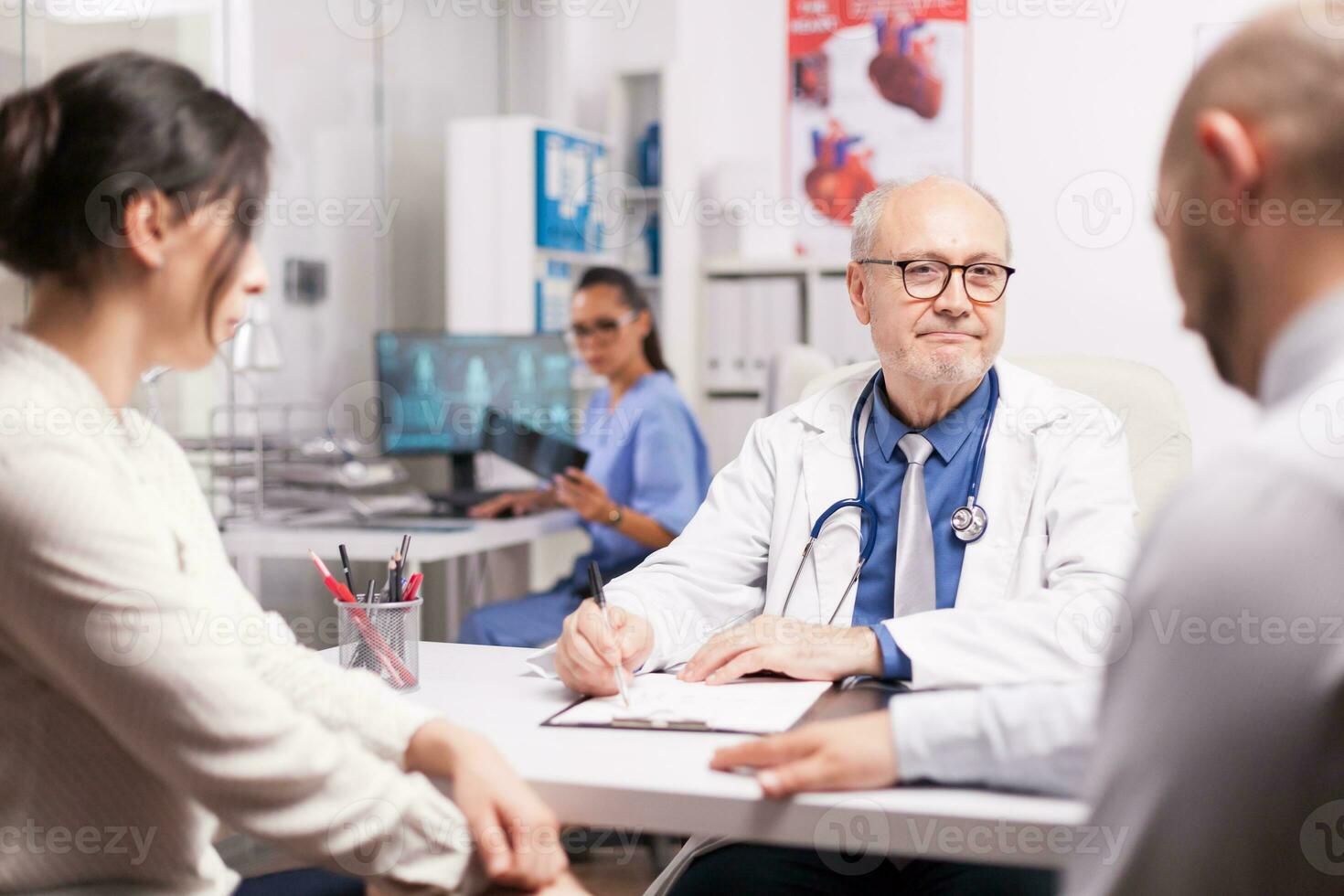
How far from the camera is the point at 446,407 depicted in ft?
12.2

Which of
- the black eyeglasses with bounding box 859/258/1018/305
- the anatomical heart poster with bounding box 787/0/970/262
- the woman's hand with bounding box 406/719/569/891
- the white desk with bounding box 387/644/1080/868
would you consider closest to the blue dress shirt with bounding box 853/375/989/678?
the black eyeglasses with bounding box 859/258/1018/305

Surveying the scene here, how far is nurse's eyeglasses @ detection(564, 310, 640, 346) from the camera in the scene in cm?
359

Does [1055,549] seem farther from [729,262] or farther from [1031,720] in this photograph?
[729,262]

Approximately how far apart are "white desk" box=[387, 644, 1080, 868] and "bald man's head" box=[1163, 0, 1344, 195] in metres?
0.56

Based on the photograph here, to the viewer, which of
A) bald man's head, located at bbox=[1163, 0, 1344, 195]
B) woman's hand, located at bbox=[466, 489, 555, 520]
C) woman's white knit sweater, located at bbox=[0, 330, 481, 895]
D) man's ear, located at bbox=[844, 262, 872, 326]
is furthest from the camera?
woman's hand, located at bbox=[466, 489, 555, 520]

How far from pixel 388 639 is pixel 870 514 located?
2.40 ft

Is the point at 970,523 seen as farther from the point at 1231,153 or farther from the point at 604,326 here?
the point at 604,326

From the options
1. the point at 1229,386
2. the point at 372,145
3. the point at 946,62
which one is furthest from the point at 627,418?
the point at 1229,386

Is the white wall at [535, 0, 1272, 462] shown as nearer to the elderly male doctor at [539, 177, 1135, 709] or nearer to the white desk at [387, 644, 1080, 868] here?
the elderly male doctor at [539, 177, 1135, 709]

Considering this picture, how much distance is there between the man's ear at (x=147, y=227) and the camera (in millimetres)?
979

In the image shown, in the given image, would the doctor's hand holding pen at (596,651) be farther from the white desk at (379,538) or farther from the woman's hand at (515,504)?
the woman's hand at (515,504)

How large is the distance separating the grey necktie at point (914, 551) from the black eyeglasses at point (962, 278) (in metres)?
0.28

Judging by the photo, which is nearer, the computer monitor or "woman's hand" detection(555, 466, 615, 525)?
"woman's hand" detection(555, 466, 615, 525)

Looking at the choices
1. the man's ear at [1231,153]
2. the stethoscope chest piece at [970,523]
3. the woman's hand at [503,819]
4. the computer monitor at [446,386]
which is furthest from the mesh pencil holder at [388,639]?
the computer monitor at [446,386]
